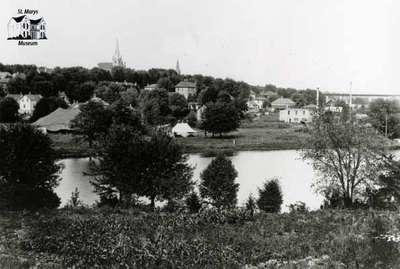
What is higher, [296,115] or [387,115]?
[387,115]

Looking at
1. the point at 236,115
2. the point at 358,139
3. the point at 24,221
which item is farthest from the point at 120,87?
the point at 24,221

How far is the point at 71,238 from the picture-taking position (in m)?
11.7

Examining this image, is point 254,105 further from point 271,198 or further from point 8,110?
point 271,198

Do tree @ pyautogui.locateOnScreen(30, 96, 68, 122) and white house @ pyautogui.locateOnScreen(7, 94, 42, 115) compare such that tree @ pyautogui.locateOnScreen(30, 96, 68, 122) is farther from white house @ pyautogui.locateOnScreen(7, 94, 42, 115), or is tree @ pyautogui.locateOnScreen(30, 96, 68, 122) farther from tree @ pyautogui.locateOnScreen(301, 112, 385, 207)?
tree @ pyautogui.locateOnScreen(301, 112, 385, 207)

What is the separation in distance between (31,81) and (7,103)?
107 feet

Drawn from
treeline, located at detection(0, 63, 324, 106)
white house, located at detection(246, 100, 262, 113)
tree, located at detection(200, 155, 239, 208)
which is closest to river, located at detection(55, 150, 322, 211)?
tree, located at detection(200, 155, 239, 208)

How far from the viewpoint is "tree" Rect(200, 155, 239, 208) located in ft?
81.4

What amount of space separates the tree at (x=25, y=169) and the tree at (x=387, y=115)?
2032 inches

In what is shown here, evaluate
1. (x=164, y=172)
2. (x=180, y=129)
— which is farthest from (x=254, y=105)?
(x=164, y=172)

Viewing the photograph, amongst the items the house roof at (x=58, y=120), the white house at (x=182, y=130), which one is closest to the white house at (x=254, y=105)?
the white house at (x=182, y=130)

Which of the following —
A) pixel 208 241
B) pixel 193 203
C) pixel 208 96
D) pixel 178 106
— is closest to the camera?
pixel 208 241

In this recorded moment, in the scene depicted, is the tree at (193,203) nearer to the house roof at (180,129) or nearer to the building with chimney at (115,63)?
the house roof at (180,129)

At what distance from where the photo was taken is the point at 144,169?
25.2 metres

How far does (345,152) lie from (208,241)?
639 inches
